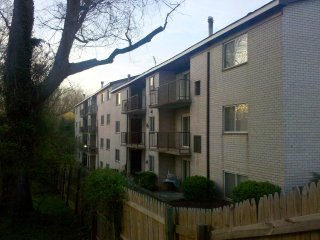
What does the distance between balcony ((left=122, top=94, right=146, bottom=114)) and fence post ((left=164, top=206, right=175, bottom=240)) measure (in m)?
25.2

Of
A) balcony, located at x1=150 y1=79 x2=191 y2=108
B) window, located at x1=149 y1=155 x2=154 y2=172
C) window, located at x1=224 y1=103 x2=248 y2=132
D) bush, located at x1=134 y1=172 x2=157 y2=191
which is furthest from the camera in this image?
window, located at x1=149 y1=155 x2=154 y2=172

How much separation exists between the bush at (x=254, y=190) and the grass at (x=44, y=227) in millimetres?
5432

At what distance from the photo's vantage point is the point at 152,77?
28688 millimetres

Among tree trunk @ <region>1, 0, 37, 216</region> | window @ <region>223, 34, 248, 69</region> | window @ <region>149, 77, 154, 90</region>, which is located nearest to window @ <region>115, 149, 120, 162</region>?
window @ <region>149, 77, 154, 90</region>

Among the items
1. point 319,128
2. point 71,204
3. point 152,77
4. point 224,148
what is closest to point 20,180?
point 71,204

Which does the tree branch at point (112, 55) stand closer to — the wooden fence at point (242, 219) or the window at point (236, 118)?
the window at point (236, 118)

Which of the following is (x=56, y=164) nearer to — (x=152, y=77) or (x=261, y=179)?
(x=261, y=179)

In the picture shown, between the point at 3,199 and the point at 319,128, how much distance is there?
41.7ft

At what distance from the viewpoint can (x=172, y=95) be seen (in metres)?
25.1

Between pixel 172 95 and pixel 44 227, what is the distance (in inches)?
534

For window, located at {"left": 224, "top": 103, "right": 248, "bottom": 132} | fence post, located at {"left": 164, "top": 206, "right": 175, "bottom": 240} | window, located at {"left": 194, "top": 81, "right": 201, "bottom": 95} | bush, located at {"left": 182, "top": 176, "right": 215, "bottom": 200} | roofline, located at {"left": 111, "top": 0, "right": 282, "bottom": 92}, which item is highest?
roofline, located at {"left": 111, "top": 0, "right": 282, "bottom": 92}

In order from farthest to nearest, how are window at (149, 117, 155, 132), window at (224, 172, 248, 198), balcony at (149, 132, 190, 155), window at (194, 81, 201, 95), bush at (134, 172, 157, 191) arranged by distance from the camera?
window at (149, 117, 155, 132)
bush at (134, 172, 157, 191)
balcony at (149, 132, 190, 155)
window at (194, 81, 201, 95)
window at (224, 172, 248, 198)

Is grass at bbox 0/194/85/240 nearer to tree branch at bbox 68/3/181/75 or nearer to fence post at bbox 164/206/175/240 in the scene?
tree branch at bbox 68/3/181/75

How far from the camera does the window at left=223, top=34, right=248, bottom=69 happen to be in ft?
52.5
